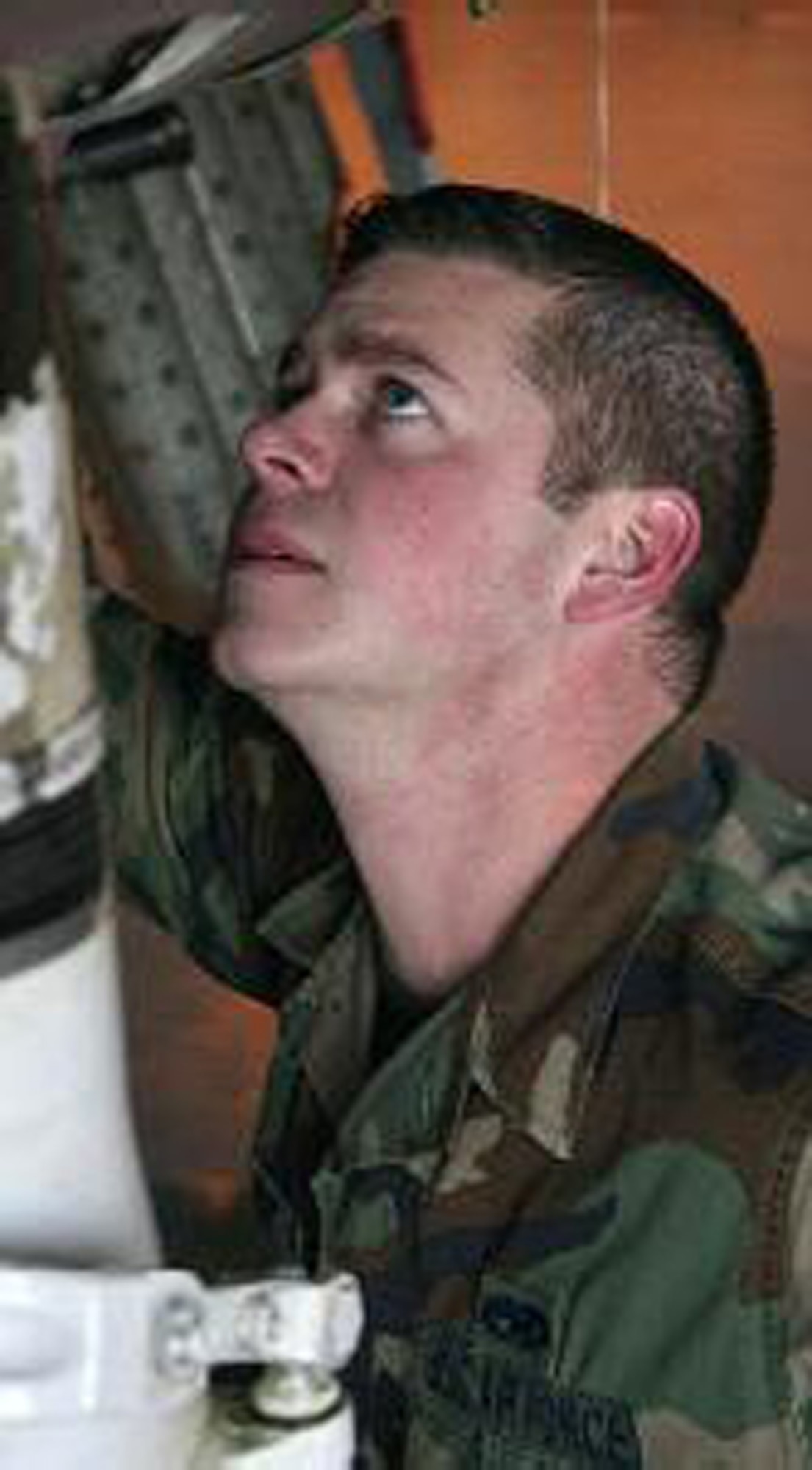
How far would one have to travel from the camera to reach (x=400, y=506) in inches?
54.5

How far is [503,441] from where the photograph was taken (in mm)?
1432

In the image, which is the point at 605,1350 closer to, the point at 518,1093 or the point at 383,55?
the point at 518,1093

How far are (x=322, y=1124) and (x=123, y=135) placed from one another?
117 cm

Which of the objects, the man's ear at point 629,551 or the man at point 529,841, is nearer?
the man at point 529,841

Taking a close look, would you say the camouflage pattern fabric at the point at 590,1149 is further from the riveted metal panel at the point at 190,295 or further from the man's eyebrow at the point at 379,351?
the riveted metal panel at the point at 190,295

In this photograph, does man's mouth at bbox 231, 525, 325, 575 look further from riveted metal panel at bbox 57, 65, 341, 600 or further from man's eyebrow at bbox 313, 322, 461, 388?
riveted metal panel at bbox 57, 65, 341, 600

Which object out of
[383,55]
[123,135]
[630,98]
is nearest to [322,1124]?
[123,135]

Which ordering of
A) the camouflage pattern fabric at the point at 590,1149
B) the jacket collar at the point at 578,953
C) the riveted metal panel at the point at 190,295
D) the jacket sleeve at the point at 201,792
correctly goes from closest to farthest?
the camouflage pattern fabric at the point at 590,1149 < the jacket collar at the point at 578,953 < the jacket sleeve at the point at 201,792 < the riveted metal panel at the point at 190,295

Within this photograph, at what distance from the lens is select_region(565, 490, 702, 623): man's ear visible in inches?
56.9

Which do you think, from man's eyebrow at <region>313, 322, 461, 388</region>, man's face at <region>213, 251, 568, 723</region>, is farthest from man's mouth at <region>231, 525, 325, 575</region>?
man's eyebrow at <region>313, 322, 461, 388</region>

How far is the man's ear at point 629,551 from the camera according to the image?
145 cm

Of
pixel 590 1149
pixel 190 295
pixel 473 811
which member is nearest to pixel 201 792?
pixel 473 811

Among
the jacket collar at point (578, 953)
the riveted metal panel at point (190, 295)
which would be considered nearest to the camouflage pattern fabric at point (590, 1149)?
the jacket collar at point (578, 953)

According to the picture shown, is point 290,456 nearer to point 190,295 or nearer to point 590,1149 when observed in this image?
point 590,1149
